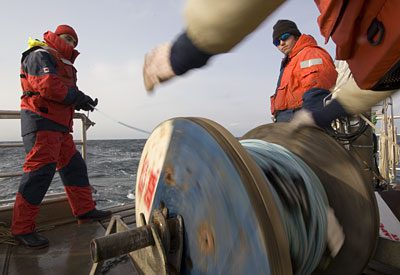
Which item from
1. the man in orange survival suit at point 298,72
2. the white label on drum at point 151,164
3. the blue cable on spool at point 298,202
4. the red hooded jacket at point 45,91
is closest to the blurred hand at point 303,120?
the blue cable on spool at point 298,202

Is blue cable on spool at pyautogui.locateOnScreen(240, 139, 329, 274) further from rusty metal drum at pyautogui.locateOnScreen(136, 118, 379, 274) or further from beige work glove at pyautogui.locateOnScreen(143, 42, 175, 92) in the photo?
beige work glove at pyautogui.locateOnScreen(143, 42, 175, 92)

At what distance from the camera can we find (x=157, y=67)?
967mm

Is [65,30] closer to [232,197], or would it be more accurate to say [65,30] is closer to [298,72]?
[298,72]

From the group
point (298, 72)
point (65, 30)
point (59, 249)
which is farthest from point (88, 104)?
point (298, 72)

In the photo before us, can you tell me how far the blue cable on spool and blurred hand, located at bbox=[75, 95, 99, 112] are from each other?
2489 mm

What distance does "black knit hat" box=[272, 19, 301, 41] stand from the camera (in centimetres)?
386

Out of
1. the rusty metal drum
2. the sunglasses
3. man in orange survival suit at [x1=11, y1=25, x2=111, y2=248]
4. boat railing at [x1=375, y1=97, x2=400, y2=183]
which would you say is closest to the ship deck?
man in orange survival suit at [x1=11, y1=25, x2=111, y2=248]

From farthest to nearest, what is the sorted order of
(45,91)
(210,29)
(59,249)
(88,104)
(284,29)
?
1. (284,29)
2. (88,104)
3. (45,91)
4. (59,249)
5. (210,29)

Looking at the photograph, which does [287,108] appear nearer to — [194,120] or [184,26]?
[194,120]

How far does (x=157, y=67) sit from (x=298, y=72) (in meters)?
2.95

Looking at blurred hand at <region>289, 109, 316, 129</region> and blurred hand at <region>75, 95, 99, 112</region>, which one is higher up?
blurred hand at <region>289, 109, 316, 129</region>

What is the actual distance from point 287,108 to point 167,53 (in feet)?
10.1

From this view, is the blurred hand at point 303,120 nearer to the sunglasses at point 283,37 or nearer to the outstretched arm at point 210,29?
the outstretched arm at point 210,29

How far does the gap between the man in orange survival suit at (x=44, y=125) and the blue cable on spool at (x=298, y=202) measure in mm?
2296
